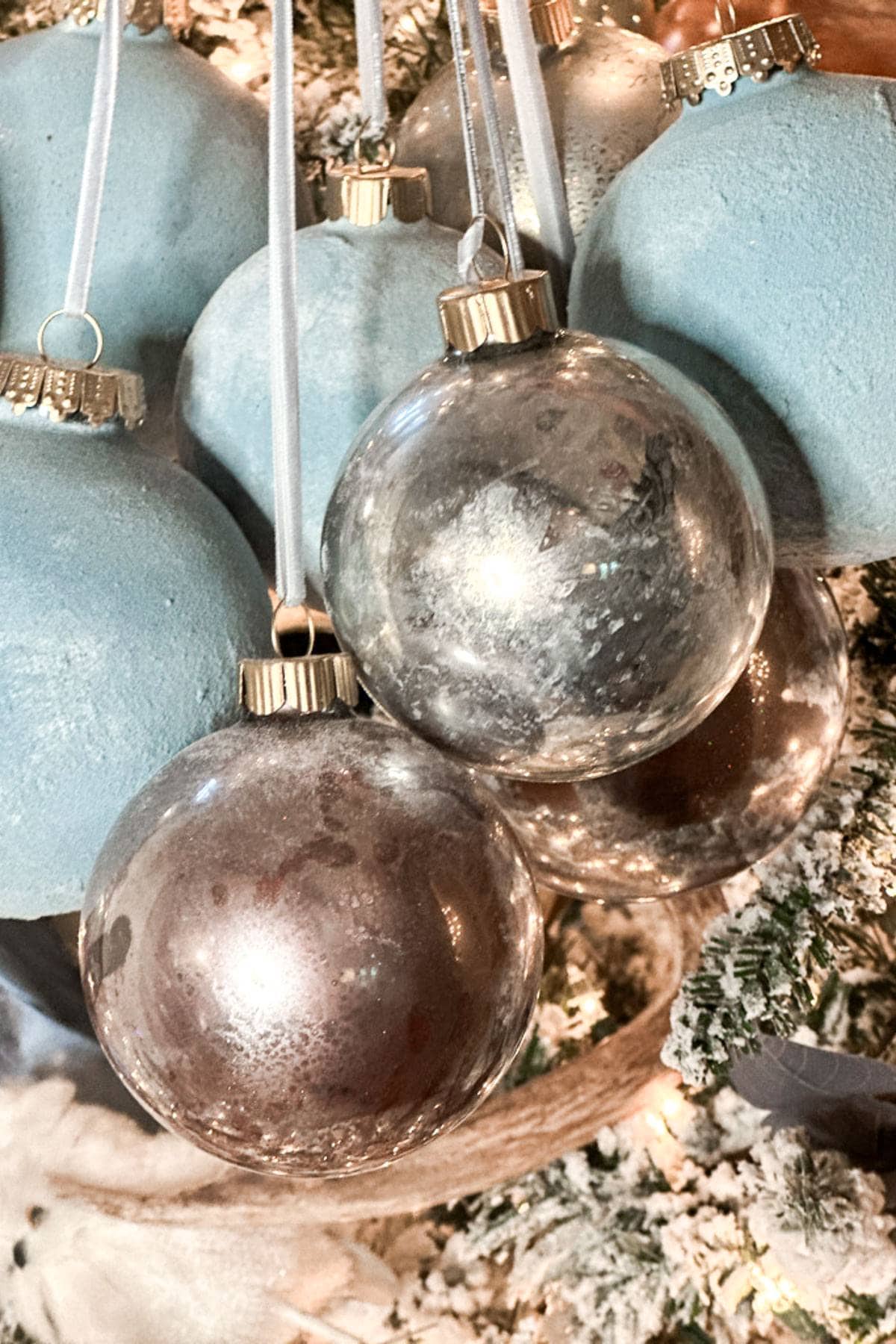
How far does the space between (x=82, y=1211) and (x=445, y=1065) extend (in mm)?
472

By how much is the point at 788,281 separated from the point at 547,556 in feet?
0.38

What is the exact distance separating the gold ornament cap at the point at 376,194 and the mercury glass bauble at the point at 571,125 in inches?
1.6

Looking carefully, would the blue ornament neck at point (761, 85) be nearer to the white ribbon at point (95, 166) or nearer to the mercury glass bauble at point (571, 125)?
the mercury glass bauble at point (571, 125)

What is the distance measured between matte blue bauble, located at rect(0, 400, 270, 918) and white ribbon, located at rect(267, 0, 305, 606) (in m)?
0.03

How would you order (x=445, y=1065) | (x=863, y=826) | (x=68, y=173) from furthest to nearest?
1. (x=863, y=826)
2. (x=68, y=173)
3. (x=445, y=1065)

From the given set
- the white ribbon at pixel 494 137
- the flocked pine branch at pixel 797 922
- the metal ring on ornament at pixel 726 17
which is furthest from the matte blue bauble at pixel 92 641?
the flocked pine branch at pixel 797 922

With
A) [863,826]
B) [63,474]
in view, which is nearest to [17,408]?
[63,474]

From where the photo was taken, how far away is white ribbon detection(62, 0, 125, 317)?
1.14ft

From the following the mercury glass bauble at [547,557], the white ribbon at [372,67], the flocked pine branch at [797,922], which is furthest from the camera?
the flocked pine branch at [797,922]

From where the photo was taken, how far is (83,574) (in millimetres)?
327

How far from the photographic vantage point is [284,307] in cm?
31

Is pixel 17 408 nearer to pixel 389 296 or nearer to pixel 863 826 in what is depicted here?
pixel 389 296

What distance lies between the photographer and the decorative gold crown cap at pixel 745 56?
1.18 ft

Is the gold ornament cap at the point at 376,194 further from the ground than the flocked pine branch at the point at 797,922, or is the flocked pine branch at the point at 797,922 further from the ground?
the gold ornament cap at the point at 376,194
